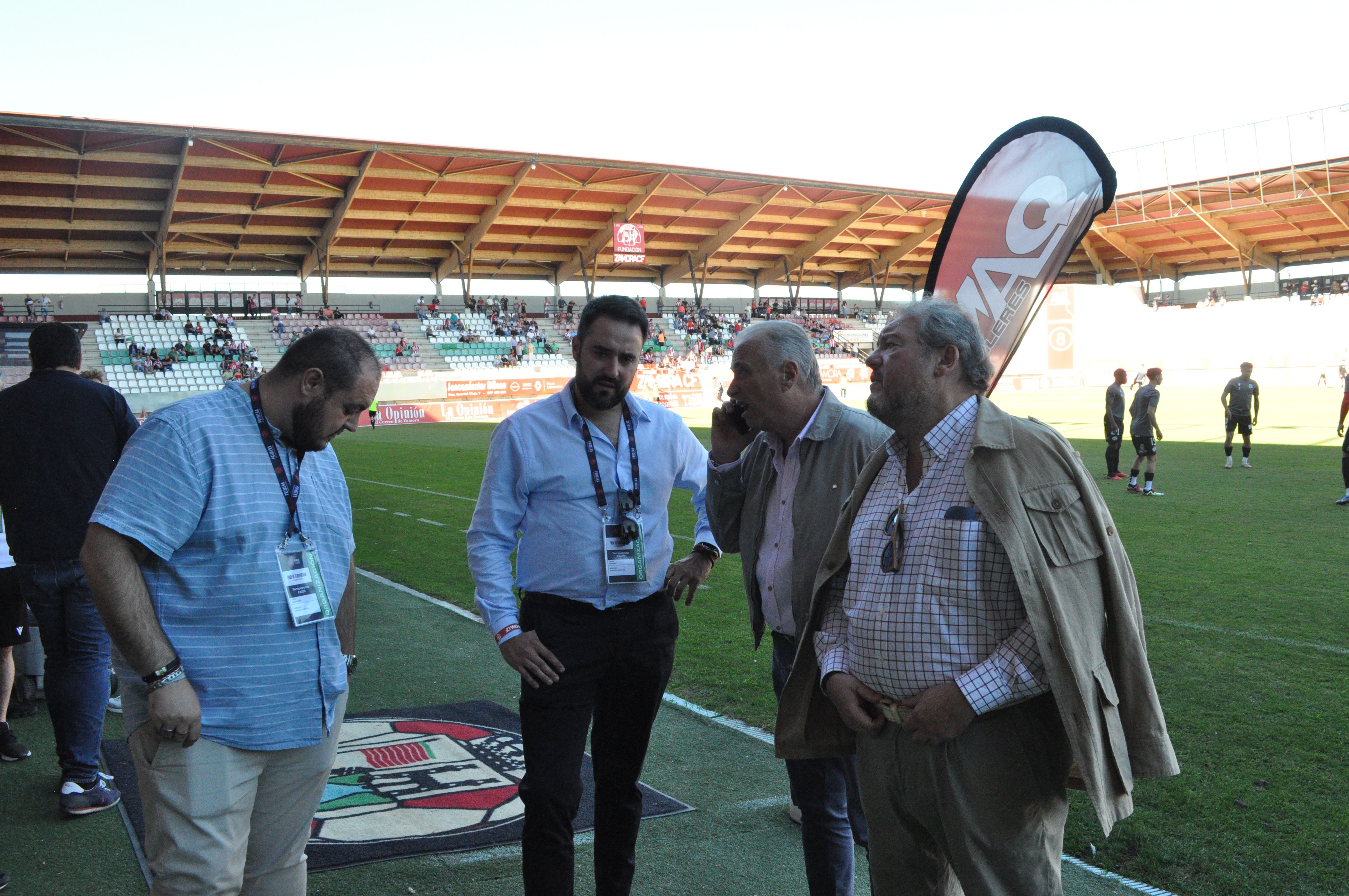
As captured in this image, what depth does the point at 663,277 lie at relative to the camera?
5872cm

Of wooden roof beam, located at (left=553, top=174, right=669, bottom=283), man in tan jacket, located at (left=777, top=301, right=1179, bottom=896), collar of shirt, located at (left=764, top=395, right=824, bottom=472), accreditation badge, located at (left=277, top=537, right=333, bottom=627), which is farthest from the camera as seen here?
wooden roof beam, located at (left=553, top=174, right=669, bottom=283)

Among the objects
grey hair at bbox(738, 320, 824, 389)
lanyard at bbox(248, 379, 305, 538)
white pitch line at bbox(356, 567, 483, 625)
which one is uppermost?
grey hair at bbox(738, 320, 824, 389)

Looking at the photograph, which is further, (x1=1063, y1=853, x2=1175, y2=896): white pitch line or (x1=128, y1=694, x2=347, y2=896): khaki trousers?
(x1=1063, y1=853, x2=1175, y2=896): white pitch line

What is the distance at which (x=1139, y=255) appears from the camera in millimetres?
62125

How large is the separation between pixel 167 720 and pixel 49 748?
3.58m

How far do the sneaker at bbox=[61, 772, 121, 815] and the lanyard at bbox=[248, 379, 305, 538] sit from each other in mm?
2525

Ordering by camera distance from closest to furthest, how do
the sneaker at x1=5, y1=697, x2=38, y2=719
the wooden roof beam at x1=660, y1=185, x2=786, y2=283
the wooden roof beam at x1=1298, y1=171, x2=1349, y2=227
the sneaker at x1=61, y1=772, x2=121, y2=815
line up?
the sneaker at x1=61, y1=772, x2=121, y2=815 → the sneaker at x1=5, y1=697, x2=38, y2=719 → the wooden roof beam at x1=1298, y1=171, x2=1349, y2=227 → the wooden roof beam at x1=660, y1=185, x2=786, y2=283

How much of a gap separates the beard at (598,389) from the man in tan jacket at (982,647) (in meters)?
0.94

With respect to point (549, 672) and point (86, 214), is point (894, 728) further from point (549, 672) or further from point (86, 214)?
point (86, 214)

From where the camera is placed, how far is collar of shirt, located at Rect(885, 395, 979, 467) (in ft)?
7.47

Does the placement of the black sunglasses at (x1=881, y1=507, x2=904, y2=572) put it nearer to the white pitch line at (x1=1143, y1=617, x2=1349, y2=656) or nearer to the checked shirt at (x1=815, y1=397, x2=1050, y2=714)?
the checked shirt at (x1=815, y1=397, x2=1050, y2=714)

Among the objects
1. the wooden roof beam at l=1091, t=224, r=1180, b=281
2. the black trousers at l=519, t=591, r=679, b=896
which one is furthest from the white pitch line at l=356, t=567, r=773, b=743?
the wooden roof beam at l=1091, t=224, r=1180, b=281

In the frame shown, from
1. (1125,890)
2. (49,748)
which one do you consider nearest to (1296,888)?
(1125,890)

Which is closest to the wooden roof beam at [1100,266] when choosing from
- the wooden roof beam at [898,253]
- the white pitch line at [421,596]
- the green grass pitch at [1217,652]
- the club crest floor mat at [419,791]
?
the wooden roof beam at [898,253]
